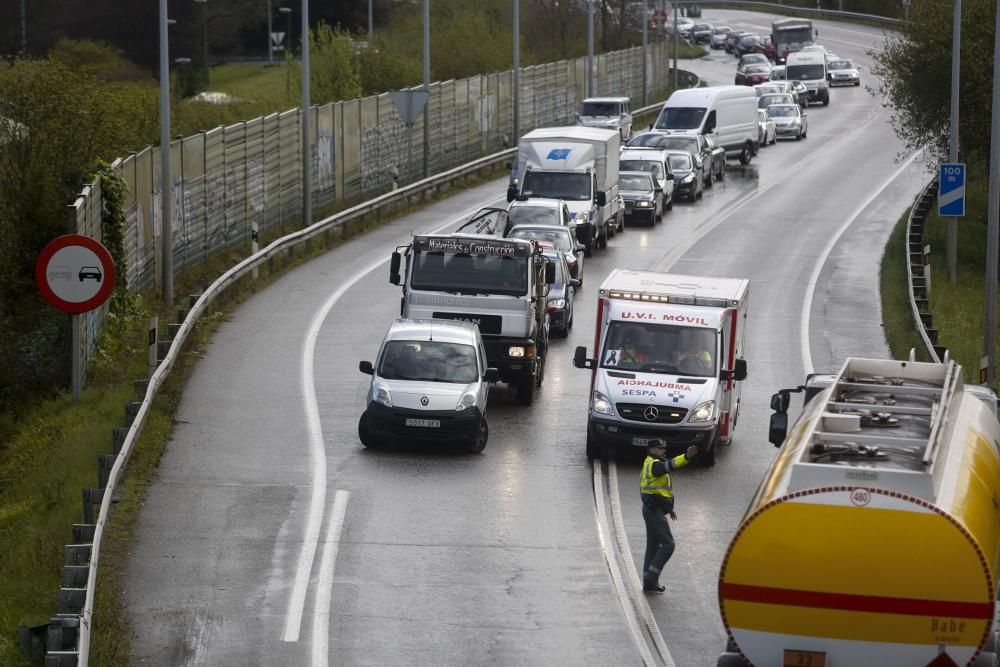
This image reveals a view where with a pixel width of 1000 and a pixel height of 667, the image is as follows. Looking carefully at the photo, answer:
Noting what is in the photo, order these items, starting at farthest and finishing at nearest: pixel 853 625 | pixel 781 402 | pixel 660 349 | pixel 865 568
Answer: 1. pixel 660 349
2. pixel 781 402
3. pixel 853 625
4. pixel 865 568

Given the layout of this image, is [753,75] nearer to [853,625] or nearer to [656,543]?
[656,543]

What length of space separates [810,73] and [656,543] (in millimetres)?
67184

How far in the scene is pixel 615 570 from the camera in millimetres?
18812

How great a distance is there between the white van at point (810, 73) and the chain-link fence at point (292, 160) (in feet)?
43.3

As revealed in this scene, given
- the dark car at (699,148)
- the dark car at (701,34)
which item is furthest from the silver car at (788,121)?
the dark car at (701,34)

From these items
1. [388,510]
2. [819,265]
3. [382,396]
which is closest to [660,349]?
[382,396]

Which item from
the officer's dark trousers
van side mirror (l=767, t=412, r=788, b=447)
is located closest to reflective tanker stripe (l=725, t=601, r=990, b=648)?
van side mirror (l=767, t=412, r=788, b=447)

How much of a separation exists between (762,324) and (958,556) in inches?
850

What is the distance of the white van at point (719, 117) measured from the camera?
58.5 m

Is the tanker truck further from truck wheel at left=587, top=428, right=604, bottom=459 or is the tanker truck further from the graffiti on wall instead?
the graffiti on wall

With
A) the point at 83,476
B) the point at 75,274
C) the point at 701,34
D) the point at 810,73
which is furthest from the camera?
the point at 701,34

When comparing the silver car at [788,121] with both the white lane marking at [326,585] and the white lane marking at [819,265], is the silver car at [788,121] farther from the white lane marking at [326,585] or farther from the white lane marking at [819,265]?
the white lane marking at [326,585]

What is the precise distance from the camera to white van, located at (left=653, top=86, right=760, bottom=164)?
58.5 meters

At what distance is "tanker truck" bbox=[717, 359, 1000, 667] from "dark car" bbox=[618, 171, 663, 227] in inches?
1298
